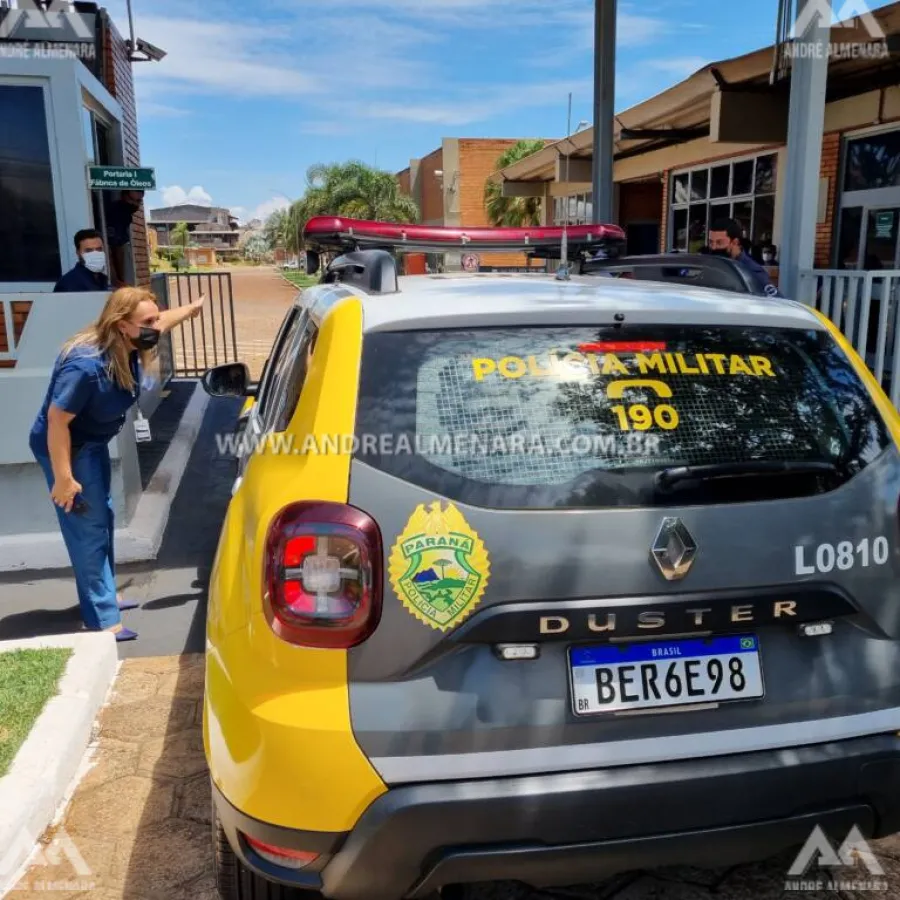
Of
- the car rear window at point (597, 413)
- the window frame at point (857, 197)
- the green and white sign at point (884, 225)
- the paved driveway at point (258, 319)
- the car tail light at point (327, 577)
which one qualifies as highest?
the window frame at point (857, 197)

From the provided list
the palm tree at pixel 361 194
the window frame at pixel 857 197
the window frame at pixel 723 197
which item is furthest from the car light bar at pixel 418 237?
the palm tree at pixel 361 194

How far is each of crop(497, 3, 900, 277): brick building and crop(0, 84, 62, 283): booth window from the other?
5745mm

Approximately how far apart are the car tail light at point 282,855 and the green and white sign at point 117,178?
6.10 metres

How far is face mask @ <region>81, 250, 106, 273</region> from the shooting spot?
588 cm

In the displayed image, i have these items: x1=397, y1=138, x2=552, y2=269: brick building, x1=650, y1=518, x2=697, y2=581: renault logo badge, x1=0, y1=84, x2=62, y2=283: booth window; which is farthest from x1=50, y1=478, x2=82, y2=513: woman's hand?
x1=397, y1=138, x2=552, y2=269: brick building

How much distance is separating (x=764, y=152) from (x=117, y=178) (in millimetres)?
9045

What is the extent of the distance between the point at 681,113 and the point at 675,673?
10.0m

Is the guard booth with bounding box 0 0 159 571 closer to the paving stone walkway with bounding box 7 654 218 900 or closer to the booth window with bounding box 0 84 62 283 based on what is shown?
the booth window with bounding box 0 84 62 283

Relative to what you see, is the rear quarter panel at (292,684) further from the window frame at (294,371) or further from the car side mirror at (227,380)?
the car side mirror at (227,380)

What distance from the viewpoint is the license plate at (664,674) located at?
1.92m

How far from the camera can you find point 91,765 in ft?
10.8

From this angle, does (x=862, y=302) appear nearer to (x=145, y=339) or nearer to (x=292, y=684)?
(x=145, y=339)

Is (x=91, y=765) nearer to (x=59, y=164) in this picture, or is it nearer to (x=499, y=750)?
(x=499, y=750)

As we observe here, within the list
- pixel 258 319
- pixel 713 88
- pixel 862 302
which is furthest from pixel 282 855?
pixel 258 319
